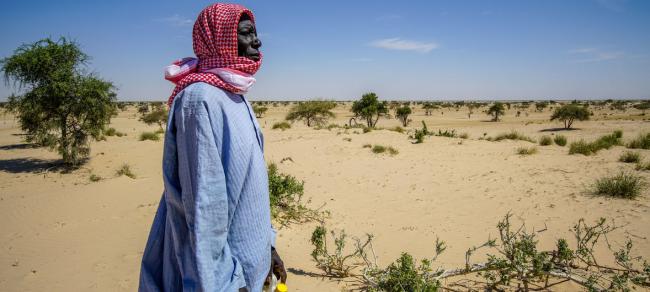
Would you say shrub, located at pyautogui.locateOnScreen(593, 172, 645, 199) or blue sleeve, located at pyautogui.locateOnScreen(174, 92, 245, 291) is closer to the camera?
blue sleeve, located at pyautogui.locateOnScreen(174, 92, 245, 291)

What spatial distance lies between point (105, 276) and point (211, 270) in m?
3.47

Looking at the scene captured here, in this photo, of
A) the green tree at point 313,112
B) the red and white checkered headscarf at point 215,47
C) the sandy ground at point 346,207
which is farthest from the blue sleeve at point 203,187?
the green tree at point 313,112

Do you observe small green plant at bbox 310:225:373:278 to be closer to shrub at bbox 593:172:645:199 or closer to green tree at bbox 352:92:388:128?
shrub at bbox 593:172:645:199

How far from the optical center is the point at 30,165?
1149 centimetres

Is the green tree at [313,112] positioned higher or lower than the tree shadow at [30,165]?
higher

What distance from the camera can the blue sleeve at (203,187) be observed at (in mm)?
1208

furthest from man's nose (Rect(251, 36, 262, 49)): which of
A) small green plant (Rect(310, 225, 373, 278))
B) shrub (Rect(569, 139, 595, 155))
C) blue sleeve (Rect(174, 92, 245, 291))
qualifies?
shrub (Rect(569, 139, 595, 155))

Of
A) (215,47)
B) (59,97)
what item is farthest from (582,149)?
(59,97)

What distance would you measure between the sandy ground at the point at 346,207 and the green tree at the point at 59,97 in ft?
3.24

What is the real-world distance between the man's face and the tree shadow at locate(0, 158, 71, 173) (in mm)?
11589

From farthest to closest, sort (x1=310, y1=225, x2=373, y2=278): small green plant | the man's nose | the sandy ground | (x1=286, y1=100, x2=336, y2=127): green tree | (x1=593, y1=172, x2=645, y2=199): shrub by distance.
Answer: (x1=286, y1=100, x2=336, y2=127): green tree < (x1=593, y1=172, x2=645, y2=199): shrub < the sandy ground < (x1=310, y1=225, x2=373, y2=278): small green plant < the man's nose

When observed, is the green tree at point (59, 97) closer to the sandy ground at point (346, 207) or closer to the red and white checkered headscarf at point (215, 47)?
the sandy ground at point (346, 207)

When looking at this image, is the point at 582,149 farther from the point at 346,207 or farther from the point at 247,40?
the point at 247,40

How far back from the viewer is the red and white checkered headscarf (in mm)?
1471
